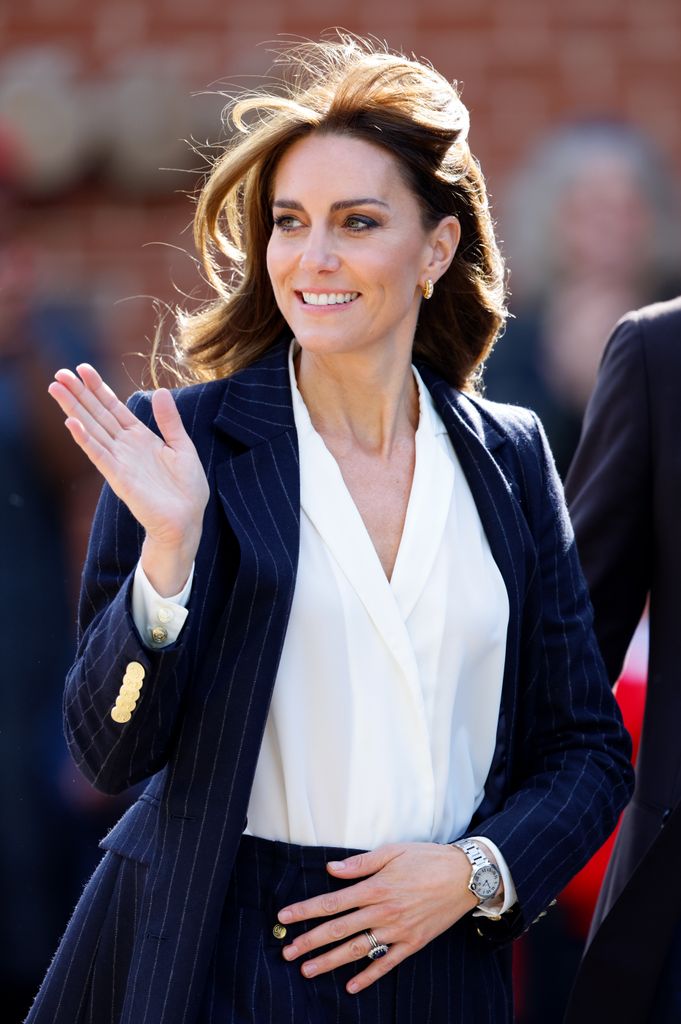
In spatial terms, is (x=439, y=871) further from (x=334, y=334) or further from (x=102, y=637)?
(x=334, y=334)

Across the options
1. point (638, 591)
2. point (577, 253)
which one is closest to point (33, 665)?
point (577, 253)

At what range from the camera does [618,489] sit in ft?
9.43

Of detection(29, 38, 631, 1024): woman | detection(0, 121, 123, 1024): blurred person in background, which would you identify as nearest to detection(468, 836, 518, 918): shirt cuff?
detection(29, 38, 631, 1024): woman

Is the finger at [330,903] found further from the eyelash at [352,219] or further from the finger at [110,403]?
the eyelash at [352,219]

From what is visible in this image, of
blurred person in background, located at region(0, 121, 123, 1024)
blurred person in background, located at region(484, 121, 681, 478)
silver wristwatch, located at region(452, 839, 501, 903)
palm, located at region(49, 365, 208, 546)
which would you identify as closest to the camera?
palm, located at region(49, 365, 208, 546)

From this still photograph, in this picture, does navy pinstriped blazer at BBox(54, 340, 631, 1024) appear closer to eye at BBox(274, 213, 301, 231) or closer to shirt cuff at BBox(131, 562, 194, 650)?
shirt cuff at BBox(131, 562, 194, 650)

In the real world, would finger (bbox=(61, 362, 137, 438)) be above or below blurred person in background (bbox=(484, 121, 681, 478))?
below

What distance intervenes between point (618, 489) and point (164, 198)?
2496 millimetres

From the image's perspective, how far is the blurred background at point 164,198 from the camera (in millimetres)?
4695

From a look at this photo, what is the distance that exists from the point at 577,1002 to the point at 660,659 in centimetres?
58

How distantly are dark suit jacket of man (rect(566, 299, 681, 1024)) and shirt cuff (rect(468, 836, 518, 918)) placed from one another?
358 millimetres

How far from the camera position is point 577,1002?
2818mm

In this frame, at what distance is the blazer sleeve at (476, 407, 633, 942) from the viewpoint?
2.51 meters

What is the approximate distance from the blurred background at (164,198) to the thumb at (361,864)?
2.44 m
